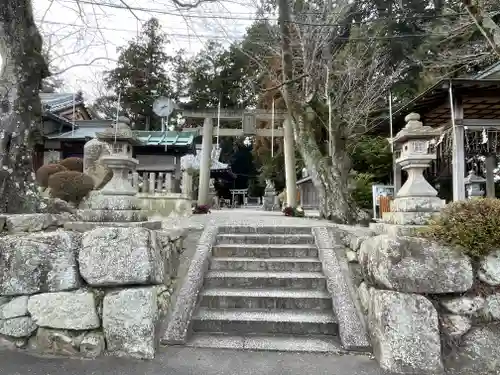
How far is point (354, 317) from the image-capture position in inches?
118

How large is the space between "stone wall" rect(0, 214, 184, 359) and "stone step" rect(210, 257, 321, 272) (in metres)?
1.13

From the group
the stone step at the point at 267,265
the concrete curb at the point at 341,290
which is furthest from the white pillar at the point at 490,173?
the stone step at the point at 267,265

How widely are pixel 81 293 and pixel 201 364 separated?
1.28 m

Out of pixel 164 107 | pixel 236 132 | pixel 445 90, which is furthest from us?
pixel 164 107

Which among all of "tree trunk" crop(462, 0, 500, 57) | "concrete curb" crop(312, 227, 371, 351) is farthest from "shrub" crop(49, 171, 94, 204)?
"tree trunk" crop(462, 0, 500, 57)

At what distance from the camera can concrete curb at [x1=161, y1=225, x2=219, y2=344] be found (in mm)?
2900

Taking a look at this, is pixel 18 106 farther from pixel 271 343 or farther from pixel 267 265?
pixel 271 343

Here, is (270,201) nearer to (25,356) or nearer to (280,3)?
(280,3)

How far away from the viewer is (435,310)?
8.32 ft

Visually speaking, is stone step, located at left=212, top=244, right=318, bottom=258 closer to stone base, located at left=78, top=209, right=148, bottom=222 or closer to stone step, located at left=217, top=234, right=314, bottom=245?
stone step, located at left=217, top=234, right=314, bottom=245

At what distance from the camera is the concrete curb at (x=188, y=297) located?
9.52 feet

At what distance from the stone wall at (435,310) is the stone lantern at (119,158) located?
2.86 metres

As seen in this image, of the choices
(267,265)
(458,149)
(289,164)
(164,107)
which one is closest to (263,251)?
(267,265)

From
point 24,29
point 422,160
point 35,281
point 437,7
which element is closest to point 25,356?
point 35,281
